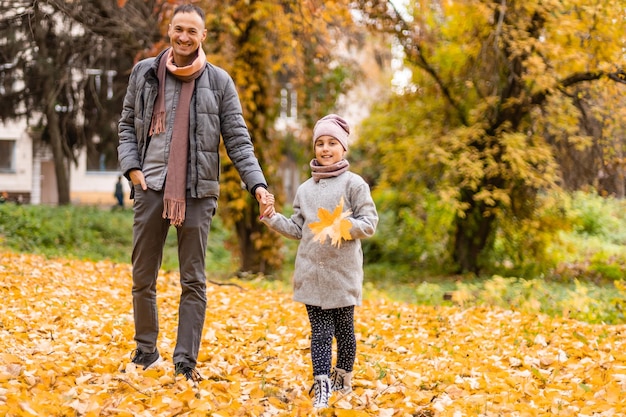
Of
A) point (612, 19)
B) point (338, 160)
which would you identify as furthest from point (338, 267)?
point (612, 19)

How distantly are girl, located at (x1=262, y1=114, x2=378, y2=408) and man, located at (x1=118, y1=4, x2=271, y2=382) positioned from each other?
0.99ft

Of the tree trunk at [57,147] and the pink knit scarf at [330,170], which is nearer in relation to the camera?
the pink knit scarf at [330,170]

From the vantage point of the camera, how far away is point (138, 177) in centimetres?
418

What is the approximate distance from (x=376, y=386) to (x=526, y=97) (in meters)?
8.52

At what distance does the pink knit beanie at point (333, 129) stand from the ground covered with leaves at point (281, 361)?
5.06 ft

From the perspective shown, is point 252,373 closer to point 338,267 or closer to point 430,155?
point 338,267

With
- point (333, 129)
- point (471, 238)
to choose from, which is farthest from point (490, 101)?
point (333, 129)

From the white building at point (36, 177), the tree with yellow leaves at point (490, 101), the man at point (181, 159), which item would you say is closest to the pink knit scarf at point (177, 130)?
the man at point (181, 159)

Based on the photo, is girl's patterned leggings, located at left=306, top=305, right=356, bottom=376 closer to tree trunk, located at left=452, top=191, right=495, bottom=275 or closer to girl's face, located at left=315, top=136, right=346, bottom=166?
girl's face, located at left=315, top=136, right=346, bottom=166

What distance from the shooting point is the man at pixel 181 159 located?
417 cm

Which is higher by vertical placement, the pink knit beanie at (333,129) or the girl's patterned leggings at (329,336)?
the pink knit beanie at (333,129)

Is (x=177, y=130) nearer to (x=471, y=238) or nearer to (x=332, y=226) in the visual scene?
(x=332, y=226)

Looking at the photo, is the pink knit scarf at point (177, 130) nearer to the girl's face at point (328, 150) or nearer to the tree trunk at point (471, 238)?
the girl's face at point (328, 150)

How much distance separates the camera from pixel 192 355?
4.24 meters
